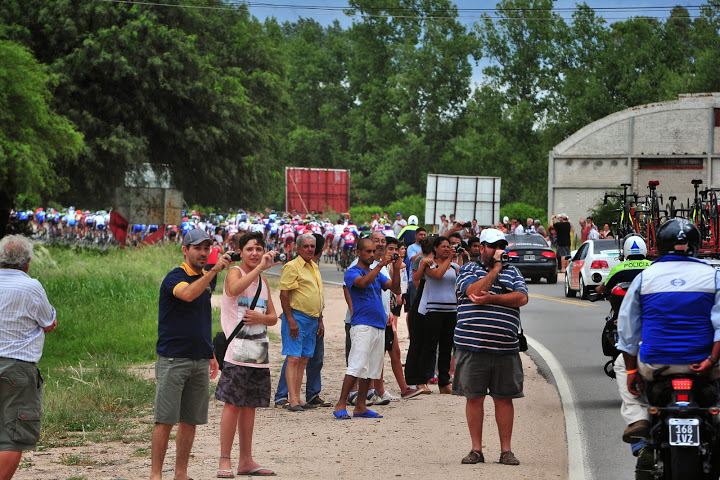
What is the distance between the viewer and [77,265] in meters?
25.9

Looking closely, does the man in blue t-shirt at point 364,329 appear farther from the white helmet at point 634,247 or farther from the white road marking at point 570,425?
the white helmet at point 634,247

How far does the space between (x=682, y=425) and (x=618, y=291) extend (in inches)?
193

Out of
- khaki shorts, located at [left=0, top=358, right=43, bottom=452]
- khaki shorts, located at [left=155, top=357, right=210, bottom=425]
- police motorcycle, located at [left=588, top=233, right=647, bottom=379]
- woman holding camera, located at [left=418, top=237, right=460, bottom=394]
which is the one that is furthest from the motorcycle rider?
woman holding camera, located at [left=418, top=237, right=460, bottom=394]

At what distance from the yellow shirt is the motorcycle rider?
4.78 meters

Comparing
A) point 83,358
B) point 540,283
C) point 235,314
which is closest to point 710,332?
point 235,314

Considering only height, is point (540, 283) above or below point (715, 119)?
below

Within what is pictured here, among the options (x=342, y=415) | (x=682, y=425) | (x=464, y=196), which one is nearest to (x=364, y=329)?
(x=342, y=415)

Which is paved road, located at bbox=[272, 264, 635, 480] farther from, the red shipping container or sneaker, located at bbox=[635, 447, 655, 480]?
the red shipping container

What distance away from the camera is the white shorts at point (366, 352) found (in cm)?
1070

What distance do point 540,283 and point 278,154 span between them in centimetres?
2105

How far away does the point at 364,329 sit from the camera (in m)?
10.9

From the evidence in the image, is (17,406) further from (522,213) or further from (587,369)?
(522,213)

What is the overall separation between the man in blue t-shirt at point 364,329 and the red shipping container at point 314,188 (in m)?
57.4

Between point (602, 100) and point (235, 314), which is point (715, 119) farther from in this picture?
point (235, 314)
